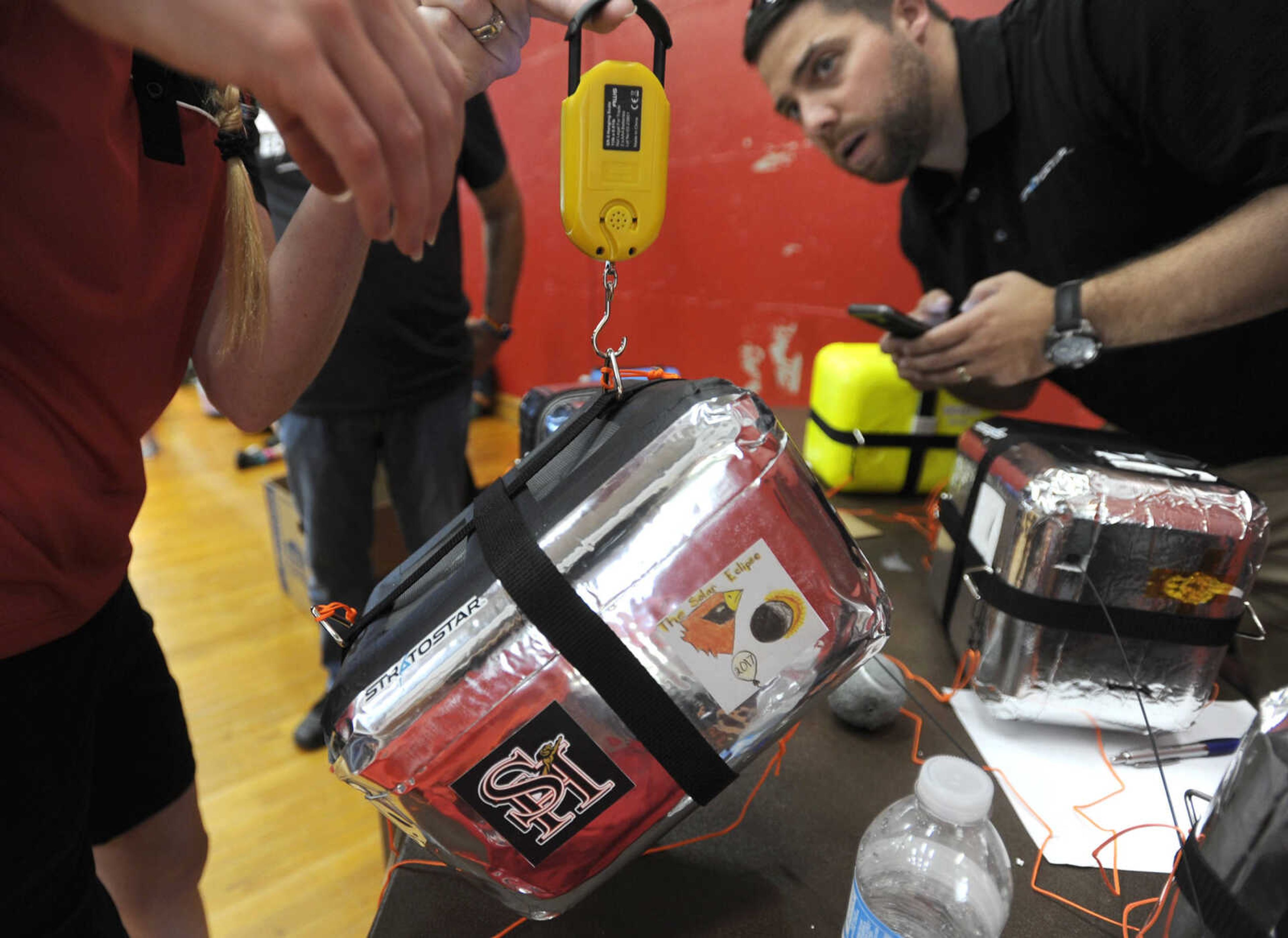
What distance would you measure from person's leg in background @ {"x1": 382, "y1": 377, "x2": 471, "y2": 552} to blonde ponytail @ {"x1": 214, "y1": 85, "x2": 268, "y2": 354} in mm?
884

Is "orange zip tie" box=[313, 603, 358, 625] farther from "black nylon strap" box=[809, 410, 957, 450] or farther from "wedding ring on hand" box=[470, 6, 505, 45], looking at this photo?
"black nylon strap" box=[809, 410, 957, 450]

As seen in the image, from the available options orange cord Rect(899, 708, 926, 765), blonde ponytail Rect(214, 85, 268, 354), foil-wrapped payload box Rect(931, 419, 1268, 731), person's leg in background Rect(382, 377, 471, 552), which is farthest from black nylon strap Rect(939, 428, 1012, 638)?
person's leg in background Rect(382, 377, 471, 552)

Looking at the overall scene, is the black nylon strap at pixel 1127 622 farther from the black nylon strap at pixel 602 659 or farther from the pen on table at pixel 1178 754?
the black nylon strap at pixel 602 659

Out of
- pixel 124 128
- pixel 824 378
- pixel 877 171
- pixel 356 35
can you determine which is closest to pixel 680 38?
pixel 877 171

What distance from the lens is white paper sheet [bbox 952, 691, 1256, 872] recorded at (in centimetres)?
Result: 57

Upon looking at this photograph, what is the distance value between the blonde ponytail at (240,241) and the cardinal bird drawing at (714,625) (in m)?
0.48

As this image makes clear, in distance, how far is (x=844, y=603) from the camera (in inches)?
16.9

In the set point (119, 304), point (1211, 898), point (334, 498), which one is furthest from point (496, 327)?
point (1211, 898)

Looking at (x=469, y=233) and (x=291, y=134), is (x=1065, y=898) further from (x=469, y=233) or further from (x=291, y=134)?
(x=469, y=233)

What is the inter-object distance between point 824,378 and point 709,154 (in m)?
1.34

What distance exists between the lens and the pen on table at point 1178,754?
0.67 m

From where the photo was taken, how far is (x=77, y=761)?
527 mm

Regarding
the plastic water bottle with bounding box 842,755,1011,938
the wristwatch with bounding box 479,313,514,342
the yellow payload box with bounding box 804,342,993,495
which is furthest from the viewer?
the wristwatch with bounding box 479,313,514,342

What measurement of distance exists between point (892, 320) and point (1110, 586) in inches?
19.0
